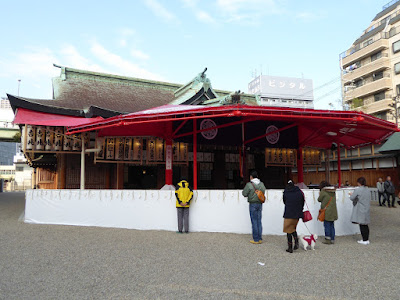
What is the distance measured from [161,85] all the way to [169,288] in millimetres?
17648

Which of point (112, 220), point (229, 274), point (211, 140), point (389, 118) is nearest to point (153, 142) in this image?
point (211, 140)

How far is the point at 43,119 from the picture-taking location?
40.7 feet

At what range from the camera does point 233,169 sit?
1814 cm

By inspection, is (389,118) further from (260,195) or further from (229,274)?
(229,274)

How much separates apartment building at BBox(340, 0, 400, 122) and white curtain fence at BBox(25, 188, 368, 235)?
33.7 m

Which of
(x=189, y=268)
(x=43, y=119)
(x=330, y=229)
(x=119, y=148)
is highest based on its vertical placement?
(x=43, y=119)

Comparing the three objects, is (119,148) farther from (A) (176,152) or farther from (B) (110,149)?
(A) (176,152)

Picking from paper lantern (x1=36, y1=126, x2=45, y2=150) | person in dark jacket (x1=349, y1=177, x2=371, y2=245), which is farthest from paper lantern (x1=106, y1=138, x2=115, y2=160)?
person in dark jacket (x1=349, y1=177, x2=371, y2=245)

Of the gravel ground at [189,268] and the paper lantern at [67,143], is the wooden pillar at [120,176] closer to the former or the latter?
the paper lantern at [67,143]

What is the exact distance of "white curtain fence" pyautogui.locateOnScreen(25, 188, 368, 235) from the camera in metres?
7.95

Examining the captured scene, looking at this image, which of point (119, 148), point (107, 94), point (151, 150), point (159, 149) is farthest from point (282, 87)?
point (119, 148)

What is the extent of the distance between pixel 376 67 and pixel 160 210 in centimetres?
4087

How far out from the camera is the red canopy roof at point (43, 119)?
37.9 feet

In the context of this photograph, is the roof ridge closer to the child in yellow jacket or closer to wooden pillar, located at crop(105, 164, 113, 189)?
wooden pillar, located at crop(105, 164, 113, 189)
